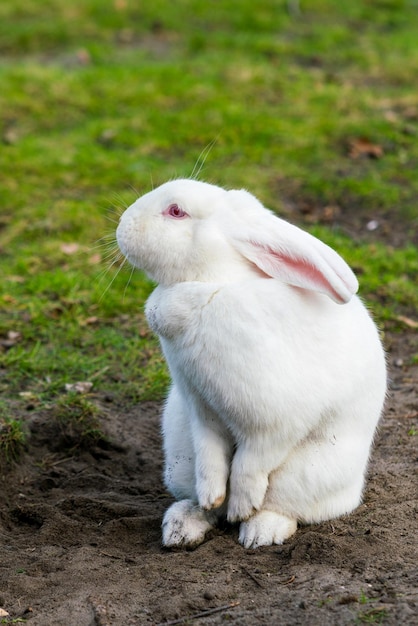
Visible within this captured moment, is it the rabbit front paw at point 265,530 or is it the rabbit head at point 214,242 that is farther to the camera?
the rabbit front paw at point 265,530

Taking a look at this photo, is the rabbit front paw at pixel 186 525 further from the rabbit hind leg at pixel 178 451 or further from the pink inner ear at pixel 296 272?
the pink inner ear at pixel 296 272

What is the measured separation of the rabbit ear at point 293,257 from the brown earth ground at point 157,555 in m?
0.95

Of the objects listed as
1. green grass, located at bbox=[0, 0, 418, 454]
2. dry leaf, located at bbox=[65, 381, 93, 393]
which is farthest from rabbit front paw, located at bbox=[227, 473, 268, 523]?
dry leaf, located at bbox=[65, 381, 93, 393]

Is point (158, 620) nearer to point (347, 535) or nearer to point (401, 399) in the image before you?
point (347, 535)

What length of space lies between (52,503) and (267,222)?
1.64 m

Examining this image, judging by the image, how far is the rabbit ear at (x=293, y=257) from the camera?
337 centimetres

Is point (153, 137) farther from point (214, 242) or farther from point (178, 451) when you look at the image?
point (214, 242)

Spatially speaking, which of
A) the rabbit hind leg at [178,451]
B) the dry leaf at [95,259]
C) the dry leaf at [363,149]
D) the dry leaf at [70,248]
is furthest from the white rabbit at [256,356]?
the dry leaf at [363,149]

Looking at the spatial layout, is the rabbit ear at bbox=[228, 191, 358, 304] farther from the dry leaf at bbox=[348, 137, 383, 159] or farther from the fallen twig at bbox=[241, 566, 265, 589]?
the dry leaf at bbox=[348, 137, 383, 159]

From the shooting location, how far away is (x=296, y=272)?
3426 mm

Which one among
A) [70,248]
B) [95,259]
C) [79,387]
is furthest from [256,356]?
[70,248]

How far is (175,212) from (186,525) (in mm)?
1215

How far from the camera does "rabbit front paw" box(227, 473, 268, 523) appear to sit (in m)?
3.55

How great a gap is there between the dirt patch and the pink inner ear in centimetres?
95
